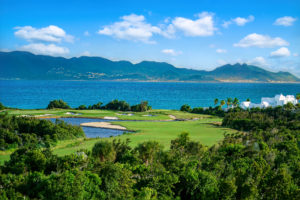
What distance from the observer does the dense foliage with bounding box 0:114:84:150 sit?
138 feet

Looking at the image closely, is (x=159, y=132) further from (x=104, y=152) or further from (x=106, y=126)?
(x=104, y=152)

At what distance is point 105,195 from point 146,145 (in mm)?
12557

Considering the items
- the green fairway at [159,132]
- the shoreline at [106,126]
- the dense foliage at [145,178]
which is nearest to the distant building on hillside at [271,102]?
the green fairway at [159,132]

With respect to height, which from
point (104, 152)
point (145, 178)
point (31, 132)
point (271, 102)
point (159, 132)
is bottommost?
point (159, 132)

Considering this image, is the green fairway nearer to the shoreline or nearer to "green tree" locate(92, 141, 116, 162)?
the shoreline

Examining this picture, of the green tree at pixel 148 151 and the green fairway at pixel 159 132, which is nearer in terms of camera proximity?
the green tree at pixel 148 151

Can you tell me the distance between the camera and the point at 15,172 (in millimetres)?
24234

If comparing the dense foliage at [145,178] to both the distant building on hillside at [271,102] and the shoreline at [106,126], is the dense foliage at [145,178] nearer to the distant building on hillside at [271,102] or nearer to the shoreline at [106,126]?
the shoreline at [106,126]

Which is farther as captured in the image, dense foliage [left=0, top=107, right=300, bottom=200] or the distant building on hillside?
the distant building on hillside

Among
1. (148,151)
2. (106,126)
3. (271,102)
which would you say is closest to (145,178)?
(148,151)

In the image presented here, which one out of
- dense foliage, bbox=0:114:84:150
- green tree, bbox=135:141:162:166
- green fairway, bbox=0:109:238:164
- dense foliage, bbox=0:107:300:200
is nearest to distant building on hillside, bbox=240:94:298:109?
green fairway, bbox=0:109:238:164

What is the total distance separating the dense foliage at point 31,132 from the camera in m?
42.1

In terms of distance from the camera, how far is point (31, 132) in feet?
162

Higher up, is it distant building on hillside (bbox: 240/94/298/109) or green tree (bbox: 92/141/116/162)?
distant building on hillside (bbox: 240/94/298/109)
